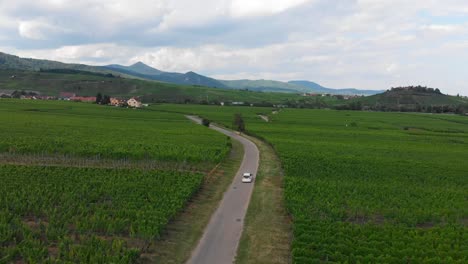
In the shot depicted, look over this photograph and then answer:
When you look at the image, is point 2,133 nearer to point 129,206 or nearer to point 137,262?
point 129,206

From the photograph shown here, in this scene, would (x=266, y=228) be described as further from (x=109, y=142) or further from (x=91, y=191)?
(x=109, y=142)

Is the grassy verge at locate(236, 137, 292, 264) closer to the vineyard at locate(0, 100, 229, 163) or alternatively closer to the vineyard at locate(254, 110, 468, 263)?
the vineyard at locate(254, 110, 468, 263)

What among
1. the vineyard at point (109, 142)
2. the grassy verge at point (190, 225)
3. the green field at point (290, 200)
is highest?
the vineyard at point (109, 142)

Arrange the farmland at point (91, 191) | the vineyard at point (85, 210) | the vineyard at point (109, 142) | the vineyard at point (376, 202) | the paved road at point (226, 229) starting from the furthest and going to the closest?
1. the vineyard at point (109, 142)
2. the vineyard at point (376, 202)
3. the paved road at point (226, 229)
4. the farmland at point (91, 191)
5. the vineyard at point (85, 210)

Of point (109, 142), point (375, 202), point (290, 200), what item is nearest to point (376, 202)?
point (375, 202)

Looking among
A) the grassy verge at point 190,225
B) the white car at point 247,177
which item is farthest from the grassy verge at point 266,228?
the grassy verge at point 190,225

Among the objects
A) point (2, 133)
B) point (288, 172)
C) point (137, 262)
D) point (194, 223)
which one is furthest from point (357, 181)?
point (2, 133)

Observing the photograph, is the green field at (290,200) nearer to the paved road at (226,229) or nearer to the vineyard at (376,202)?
the vineyard at (376,202)
